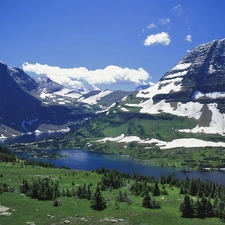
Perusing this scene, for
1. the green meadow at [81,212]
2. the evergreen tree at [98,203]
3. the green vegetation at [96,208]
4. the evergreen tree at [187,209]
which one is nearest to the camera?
the green meadow at [81,212]

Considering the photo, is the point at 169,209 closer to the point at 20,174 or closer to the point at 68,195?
the point at 68,195

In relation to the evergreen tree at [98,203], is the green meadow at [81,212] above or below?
below

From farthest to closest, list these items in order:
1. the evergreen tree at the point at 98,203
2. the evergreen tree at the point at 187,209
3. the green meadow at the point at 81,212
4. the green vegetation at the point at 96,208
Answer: the evergreen tree at the point at 98,203 → the evergreen tree at the point at 187,209 → the green vegetation at the point at 96,208 → the green meadow at the point at 81,212

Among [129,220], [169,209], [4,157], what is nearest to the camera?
[129,220]

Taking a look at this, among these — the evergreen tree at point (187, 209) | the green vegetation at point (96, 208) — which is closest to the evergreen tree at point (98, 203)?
the green vegetation at point (96, 208)

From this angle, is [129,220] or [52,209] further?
[52,209]

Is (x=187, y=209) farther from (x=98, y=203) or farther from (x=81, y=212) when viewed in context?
(x=81, y=212)

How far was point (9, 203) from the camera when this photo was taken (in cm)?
7400

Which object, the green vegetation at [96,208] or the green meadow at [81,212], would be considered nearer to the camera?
the green meadow at [81,212]

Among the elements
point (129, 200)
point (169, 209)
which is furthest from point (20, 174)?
point (169, 209)

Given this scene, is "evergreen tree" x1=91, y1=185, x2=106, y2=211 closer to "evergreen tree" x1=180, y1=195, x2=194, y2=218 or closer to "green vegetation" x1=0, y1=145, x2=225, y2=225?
"green vegetation" x1=0, y1=145, x2=225, y2=225

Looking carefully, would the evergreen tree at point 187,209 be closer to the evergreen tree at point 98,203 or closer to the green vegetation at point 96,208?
the green vegetation at point 96,208

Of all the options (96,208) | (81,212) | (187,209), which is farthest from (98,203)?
(187,209)

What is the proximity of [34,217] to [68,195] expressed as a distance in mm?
18735
